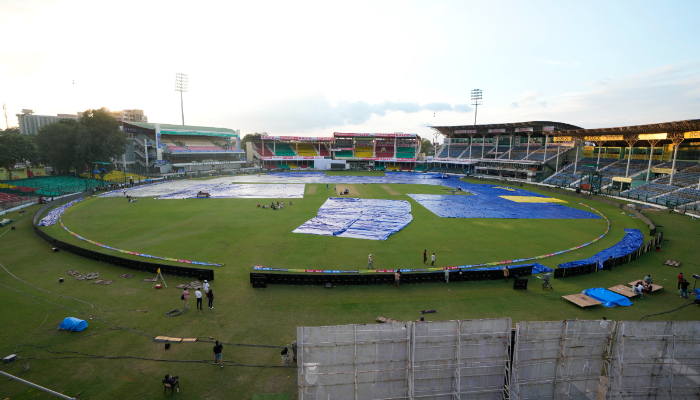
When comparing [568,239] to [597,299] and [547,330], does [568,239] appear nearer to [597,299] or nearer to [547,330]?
[597,299]

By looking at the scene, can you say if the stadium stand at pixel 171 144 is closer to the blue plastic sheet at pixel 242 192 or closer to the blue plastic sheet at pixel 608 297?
the blue plastic sheet at pixel 242 192

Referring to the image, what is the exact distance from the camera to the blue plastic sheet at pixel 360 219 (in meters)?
30.5

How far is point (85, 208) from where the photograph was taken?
41.1 meters

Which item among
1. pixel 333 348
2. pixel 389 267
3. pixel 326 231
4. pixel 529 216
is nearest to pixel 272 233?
pixel 326 231

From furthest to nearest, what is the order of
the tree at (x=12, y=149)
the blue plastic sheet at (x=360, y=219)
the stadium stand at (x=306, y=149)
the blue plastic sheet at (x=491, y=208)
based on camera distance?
the stadium stand at (x=306, y=149) < the tree at (x=12, y=149) < the blue plastic sheet at (x=491, y=208) < the blue plastic sheet at (x=360, y=219)

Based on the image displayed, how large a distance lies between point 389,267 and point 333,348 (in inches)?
520

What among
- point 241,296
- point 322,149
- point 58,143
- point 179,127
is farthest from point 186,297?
point 322,149

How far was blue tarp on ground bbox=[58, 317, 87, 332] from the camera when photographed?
14344 mm

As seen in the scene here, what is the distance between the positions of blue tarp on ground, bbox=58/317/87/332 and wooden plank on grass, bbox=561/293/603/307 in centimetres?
2381

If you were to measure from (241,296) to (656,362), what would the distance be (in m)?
17.5

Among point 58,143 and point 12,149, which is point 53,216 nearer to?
point 58,143

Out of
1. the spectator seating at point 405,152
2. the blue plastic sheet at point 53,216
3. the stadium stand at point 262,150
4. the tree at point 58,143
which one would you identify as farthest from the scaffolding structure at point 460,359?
the stadium stand at point 262,150

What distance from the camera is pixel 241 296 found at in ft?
59.2

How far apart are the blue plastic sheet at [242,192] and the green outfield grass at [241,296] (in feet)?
55.6
